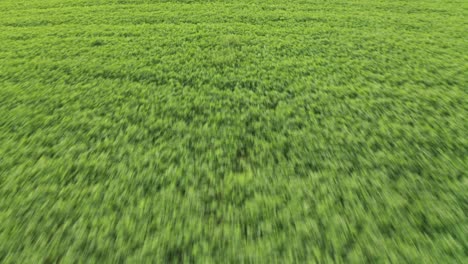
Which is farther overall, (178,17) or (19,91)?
(178,17)

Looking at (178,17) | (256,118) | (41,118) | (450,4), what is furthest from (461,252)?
(450,4)

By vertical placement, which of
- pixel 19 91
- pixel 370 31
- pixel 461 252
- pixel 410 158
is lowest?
pixel 461 252

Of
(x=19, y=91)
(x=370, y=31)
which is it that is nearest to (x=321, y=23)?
(x=370, y=31)

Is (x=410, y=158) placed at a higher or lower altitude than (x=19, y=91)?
lower

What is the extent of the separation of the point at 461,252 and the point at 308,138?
5.65 feet

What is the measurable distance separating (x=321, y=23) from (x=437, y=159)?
4849 mm

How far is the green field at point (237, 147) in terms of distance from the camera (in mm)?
2174

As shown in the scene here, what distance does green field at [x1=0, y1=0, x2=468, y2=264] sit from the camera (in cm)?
217

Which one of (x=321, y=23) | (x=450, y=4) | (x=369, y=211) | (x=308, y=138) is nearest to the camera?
(x=369, y=211)

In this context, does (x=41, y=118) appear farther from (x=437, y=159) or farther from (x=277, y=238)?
(x=437, y=159)

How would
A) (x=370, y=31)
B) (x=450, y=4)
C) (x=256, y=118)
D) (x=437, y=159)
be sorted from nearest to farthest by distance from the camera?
(x=437, y=159) → (x=256, y=118) → (x=370, y=31) → (x=450, y=4)

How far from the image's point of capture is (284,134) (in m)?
3.25

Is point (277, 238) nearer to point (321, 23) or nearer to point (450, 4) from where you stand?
point (321, 23)

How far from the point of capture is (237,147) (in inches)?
122
